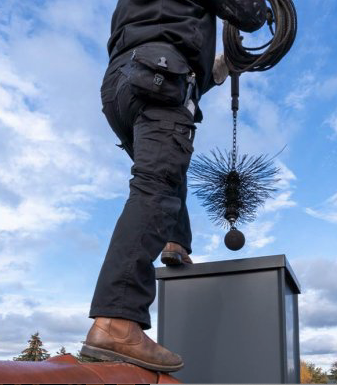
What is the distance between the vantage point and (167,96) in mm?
1623

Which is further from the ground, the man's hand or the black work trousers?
the man's hand

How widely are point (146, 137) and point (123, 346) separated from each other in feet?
2.01

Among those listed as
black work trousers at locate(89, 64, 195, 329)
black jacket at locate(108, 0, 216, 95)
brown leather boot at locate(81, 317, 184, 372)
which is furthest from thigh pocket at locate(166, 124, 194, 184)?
brown leather boot at locate(81, 317, 184, 372)

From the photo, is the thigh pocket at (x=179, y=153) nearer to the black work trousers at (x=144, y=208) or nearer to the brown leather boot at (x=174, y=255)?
the black work trousers at (x=144, y=208)

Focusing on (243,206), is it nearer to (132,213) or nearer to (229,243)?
(229,243)

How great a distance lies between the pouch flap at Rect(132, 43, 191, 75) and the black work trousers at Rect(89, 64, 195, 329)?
0.10 m

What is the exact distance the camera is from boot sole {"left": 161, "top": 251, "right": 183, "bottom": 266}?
7.16ft

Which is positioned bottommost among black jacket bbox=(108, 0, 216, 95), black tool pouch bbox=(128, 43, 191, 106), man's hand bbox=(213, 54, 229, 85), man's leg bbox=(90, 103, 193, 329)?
man's leg bbox=(90, 103, 193, 329)

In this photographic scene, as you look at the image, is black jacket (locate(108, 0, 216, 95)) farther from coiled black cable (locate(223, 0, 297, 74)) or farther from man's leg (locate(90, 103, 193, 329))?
coiled black cable (locate(223, 0, 297, 74))

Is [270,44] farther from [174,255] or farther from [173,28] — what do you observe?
[174,255]

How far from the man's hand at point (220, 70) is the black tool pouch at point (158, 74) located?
70 cm

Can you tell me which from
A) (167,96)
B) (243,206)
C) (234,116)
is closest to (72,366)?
(167,96)

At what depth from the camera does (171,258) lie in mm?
2189

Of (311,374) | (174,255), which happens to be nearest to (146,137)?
(174,255)
